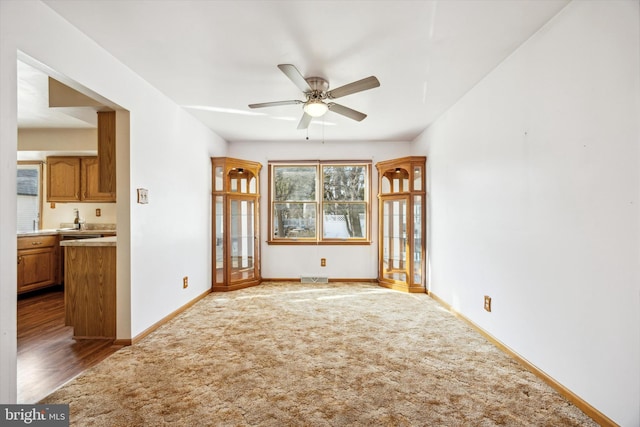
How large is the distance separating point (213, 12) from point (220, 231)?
11.2 ft

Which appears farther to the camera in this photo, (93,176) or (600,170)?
(93,176)

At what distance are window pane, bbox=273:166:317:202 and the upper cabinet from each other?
281 centimetres

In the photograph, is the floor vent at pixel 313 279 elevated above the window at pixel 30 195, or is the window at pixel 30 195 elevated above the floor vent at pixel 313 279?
the window at pixel 30 195

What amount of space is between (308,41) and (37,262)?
16.6ft

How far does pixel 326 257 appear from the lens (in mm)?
5539

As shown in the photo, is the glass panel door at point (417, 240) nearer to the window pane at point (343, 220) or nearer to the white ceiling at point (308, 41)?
the window pane at point (343, 220)

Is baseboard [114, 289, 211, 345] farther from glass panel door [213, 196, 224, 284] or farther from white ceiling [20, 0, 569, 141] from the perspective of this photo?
white ceiling [20, 0, 569, 141]

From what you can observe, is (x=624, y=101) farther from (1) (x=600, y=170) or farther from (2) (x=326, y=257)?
(2) (x=326, y=257)

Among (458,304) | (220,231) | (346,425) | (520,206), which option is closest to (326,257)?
(220,231)

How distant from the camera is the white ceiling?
1970 millimetres

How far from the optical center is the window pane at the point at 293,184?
5629mm

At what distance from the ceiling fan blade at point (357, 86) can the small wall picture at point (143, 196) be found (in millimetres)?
1949

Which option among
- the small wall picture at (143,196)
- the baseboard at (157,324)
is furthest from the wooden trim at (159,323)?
the small wall picture at (143,196)

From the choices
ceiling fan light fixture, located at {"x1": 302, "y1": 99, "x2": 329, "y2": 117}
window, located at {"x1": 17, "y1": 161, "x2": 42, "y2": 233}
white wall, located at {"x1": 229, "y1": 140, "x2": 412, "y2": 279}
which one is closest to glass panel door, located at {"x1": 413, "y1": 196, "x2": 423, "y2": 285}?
white wall, located at {"x1": 229, "y1": 140, "x2": 412, "y2": 279}
